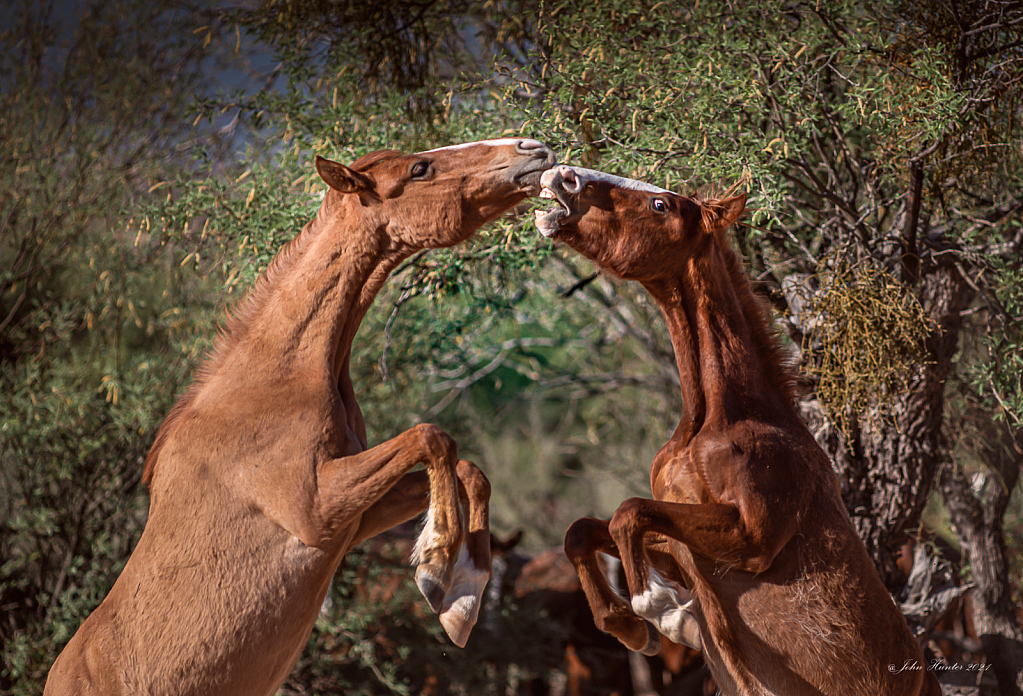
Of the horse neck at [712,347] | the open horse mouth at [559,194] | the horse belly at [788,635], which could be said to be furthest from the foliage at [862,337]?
the open horse mouth at [559,194]

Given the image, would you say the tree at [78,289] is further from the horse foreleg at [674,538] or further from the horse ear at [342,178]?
the horse foreleg at [674,538]

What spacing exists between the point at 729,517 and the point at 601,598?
1.99ft

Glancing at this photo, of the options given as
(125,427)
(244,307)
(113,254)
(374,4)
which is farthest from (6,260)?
(244,307)

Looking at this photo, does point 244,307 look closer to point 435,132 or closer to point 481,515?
point 481,515

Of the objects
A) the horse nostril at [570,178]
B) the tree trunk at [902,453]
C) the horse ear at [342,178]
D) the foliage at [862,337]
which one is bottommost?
the tree trunk at [902,453]

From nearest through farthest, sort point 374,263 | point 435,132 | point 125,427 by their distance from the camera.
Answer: point 374,263 < point 435,132 < point 125,427

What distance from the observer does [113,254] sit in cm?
663

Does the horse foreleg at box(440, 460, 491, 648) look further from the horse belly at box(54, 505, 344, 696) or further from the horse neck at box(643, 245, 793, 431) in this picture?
the horse neck at box(643, 245, 793, 431)

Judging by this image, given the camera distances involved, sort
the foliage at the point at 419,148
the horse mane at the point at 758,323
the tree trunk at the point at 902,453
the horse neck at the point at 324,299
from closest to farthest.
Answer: the horse neck at the point at 324,299 < the horse mane at the point at 758,323 < the foliage at the point at 419,148 < the tree trunk at the point at 902,453

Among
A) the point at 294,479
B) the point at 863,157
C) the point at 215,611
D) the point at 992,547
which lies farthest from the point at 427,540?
the point at 992,547

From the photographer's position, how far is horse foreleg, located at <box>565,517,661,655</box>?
3082 mm

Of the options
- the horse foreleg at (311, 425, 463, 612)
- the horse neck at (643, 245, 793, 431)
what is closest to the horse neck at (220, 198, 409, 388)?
the horse foreleg at (311, 425, 463, 612)

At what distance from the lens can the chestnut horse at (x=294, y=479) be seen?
9.55 ft

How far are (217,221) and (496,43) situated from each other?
2.93 metres
